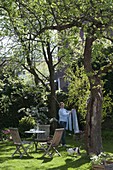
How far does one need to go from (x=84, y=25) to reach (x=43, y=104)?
1224 centimetres

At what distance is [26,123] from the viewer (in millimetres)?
19969

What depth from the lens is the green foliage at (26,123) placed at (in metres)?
19.9

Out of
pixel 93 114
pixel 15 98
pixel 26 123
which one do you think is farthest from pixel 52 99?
pixel 93 114

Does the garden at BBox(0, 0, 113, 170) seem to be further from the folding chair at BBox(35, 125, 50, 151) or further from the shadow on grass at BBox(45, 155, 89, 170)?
the folding chair at BBox(35, 125, 50, 151)

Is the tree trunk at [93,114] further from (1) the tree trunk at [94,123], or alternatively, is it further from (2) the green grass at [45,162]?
(2) the green grass at [45,162]

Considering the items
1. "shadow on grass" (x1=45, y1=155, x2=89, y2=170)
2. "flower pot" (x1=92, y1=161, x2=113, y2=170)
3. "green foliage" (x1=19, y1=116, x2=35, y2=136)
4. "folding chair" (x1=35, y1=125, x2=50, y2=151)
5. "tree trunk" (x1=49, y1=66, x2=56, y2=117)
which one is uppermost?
"tree trunk" (x1=49, y1=66, x2=56, y2=117)

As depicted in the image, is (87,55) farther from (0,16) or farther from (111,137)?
(111,137)

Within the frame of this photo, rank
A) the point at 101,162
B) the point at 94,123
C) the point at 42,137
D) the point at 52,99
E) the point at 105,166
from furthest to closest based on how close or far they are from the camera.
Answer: the point at 52,99 < the point at 42,137 < the point at 94,123 < the point at 101,162 < the point at 105,166

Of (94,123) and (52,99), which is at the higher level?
(52,99)

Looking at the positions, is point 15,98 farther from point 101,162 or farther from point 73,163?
point 101,162

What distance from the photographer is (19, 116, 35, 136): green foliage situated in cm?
1989

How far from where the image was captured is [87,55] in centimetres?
1172

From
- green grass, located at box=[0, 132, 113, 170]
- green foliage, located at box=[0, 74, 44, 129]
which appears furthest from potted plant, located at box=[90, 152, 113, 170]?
green foliage, located at box=[0, 74, 44, 129]

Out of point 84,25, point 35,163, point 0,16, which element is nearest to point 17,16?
point 0,16
